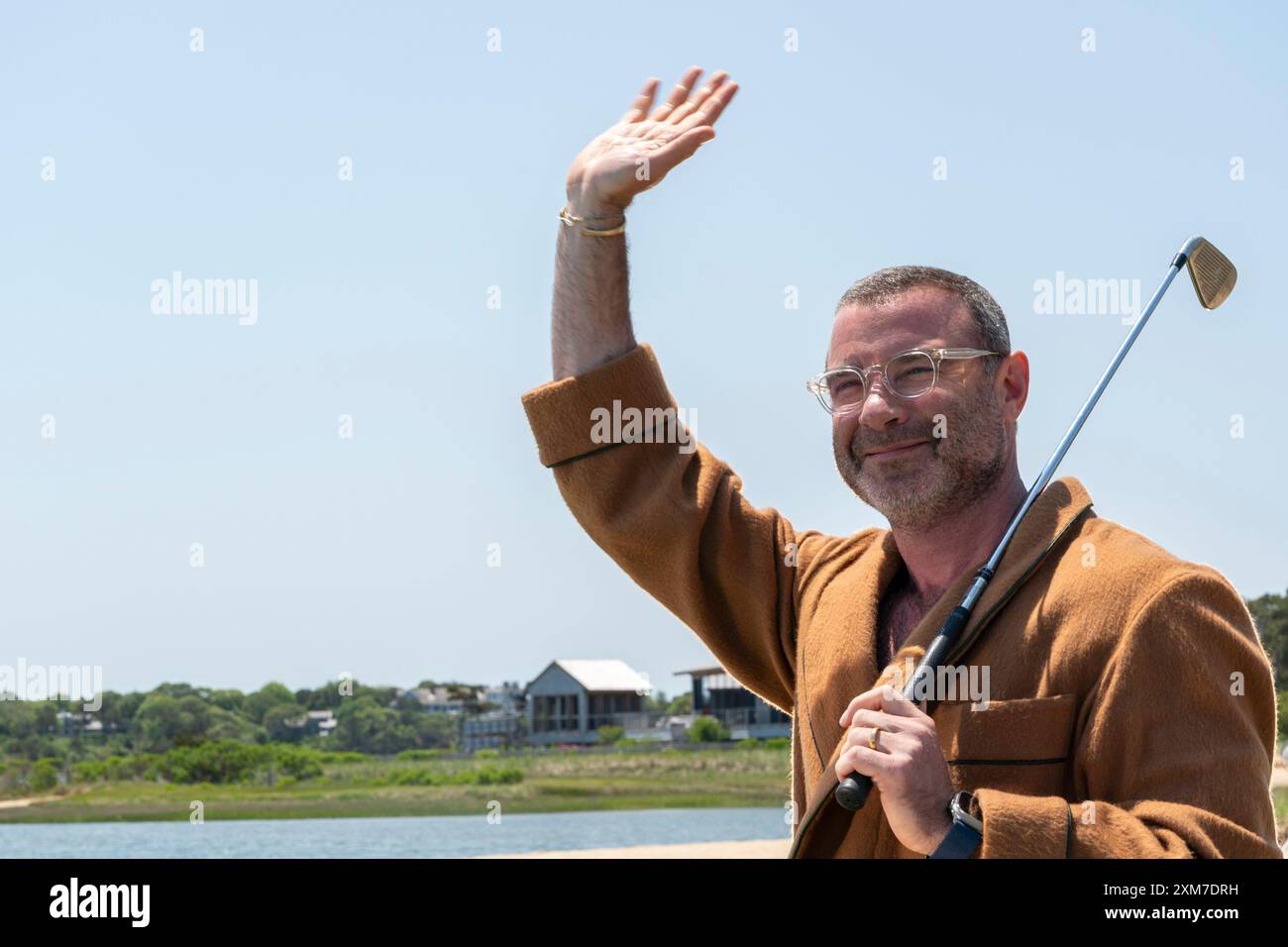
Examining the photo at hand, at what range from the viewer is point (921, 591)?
3107 mm

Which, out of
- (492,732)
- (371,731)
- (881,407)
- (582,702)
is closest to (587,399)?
(881,407)

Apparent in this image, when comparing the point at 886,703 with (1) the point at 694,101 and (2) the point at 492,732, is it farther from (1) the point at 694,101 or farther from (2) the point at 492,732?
(2) the point at 492,732

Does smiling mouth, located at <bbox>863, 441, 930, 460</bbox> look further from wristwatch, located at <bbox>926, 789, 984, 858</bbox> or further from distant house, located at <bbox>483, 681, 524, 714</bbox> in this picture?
distant house, located at <bbox>483, 681, 524, 714</bbox>

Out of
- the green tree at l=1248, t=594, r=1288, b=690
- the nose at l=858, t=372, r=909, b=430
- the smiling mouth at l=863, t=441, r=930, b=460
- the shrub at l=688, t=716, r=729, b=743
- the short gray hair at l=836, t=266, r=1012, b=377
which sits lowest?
the shrub at l=688, t=716, r=729, b=743

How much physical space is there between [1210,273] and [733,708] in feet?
179

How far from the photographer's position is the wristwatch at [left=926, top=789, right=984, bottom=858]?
2.38 metres

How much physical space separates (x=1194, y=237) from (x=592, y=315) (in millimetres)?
1304

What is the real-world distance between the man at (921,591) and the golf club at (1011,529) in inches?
1.5

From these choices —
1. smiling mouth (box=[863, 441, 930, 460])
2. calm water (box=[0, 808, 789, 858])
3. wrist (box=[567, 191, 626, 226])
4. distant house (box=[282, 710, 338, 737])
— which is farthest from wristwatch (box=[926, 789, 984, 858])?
distant house (box=[282, 710, 338, 737])

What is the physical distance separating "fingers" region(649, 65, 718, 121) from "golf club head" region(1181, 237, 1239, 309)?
3.83 feet

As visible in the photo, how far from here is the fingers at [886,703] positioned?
2441mm
